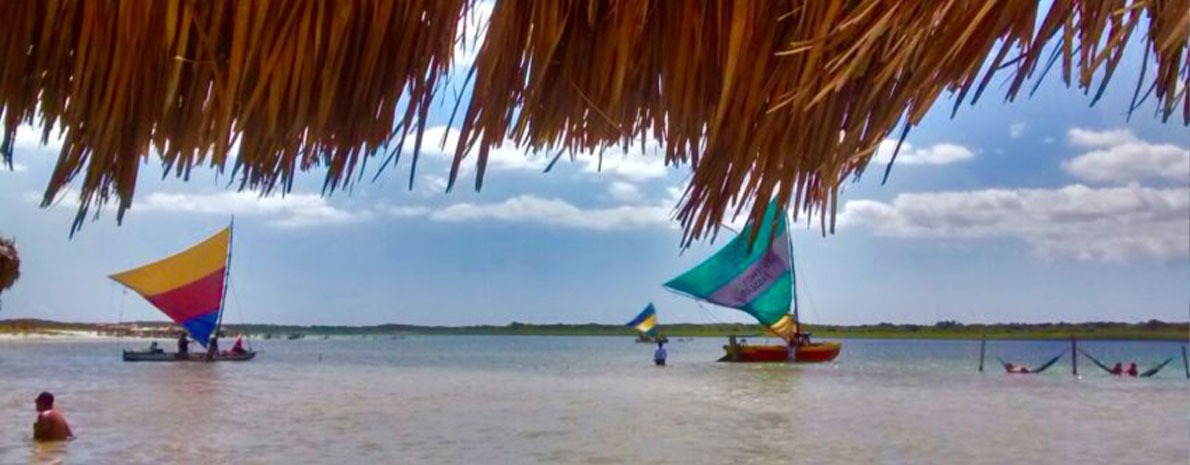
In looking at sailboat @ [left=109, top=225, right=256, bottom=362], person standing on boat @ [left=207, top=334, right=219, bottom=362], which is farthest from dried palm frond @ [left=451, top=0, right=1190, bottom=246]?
person standing on boat @ [left=207, top=334, right=219, bottom=362]

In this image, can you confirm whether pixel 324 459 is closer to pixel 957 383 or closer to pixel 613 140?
pixel 613 140

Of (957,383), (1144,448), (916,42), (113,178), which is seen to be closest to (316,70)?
(113,178)

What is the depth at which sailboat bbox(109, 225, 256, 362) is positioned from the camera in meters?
26.2

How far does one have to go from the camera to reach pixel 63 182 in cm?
183

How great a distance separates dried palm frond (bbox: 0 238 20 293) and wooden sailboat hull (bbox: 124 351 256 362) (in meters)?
28.7

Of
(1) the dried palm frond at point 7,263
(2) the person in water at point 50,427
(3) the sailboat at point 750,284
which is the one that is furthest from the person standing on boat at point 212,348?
(1) the dried palm frond at point 7,263

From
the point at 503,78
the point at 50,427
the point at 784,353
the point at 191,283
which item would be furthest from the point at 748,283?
the point at 503,78

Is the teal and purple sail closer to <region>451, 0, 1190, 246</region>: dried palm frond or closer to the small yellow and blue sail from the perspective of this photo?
<region>451, 0, 1190, 246</region>: dried palm frond

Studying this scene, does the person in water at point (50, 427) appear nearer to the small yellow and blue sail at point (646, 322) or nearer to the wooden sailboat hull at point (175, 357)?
the wooden sailboat hull at point (175, 357)

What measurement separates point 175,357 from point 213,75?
36.8 m

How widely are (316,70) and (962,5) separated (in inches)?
35.9

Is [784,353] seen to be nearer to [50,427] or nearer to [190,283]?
[190,283]

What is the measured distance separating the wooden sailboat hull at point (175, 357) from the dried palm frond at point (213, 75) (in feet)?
119

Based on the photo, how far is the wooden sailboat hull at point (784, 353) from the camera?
36.2m
